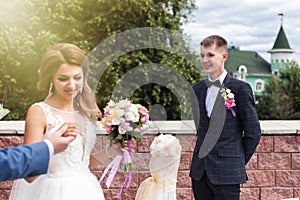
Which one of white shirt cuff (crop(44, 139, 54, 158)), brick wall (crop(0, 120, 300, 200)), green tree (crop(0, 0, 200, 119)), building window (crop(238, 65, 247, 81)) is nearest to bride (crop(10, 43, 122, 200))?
white shirt cuff (crop(44, 139, 54, 158))

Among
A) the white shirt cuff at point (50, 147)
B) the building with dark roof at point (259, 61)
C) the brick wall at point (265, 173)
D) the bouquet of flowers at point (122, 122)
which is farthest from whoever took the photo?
the building with dark roof at point (259, 61)

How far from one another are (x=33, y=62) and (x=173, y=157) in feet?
40.8

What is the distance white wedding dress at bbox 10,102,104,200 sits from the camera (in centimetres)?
267

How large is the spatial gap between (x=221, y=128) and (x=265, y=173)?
1.29 metres

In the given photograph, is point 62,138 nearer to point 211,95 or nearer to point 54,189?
point 54,189

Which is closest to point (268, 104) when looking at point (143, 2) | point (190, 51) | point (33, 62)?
point (143, 2)

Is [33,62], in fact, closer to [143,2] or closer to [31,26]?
[31,26]

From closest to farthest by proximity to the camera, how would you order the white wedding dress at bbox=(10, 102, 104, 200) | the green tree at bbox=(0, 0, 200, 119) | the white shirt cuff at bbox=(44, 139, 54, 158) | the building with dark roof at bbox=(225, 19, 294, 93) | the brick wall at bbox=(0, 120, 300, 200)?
the white shirt cuff at bbox=(44, 139, 54, 158) < the white wedding dress at bbox=(10, 102, 104, 200) < the brick wall at bbox=(0, 120, 300, 200) < the green tree at bbox=(0, 0, 200, 119) < the building with dark roof at bbox=(225, 19, 294, 93)

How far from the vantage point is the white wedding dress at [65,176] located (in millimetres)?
2671

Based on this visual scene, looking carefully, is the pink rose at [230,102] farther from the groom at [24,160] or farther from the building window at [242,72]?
the building window at [242,72]

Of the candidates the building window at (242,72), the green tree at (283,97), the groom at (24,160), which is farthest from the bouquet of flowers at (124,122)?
the building window at (242,72)

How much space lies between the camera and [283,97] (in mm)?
34406

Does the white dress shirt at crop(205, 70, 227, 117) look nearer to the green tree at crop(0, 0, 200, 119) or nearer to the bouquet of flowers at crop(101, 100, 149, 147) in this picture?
the bouquet of flowers at crop(101, 100, 149, 147)

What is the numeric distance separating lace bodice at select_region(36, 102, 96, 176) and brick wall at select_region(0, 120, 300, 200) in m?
1.27
